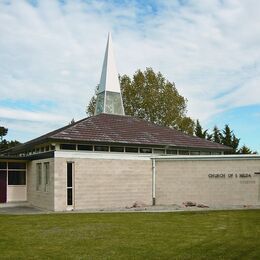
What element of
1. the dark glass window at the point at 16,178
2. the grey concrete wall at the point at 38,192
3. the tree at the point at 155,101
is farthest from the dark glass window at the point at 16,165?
the tree at the point at 155,101

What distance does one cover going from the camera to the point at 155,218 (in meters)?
16.6

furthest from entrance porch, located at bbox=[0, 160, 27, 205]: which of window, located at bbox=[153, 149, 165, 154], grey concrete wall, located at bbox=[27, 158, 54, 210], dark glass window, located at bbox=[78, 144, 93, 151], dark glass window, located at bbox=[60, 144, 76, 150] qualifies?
window, located at bbox=[153, 149, 165, 154]

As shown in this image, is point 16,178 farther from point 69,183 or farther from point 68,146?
point 68,146

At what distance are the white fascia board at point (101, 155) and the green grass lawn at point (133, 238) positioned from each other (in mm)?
5928

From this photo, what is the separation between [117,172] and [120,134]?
2414 mm

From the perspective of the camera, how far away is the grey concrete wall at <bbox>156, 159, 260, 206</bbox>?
909 inches

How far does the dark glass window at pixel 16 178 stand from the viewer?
26094 millimetres

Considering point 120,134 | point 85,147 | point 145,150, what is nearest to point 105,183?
point 85,147

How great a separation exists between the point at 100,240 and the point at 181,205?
1322 cm

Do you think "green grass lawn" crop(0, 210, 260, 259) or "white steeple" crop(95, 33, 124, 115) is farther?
"white steeple" crop(95, 33, 124, 115)

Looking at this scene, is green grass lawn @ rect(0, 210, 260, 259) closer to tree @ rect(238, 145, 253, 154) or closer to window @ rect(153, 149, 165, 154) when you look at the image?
window @ rect(153, 149, 165, 154)

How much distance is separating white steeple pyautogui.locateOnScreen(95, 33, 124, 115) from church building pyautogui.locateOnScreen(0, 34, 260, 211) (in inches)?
169

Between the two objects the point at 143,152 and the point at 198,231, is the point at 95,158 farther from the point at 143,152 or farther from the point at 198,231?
the point at 198,231

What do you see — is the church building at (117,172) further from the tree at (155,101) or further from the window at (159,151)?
the tree at (155,101)
